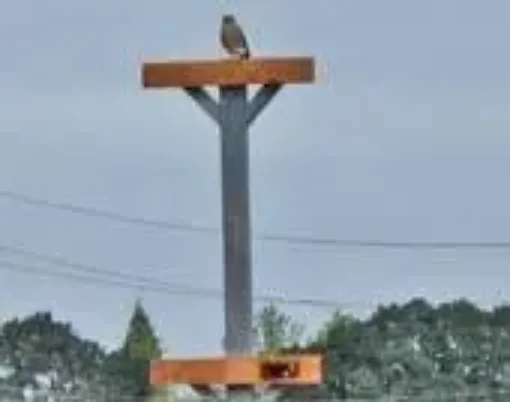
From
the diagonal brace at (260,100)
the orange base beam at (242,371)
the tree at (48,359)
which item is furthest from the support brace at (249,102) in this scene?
the tree at (48,359)

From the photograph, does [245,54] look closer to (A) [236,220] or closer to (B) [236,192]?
(B) [236,192]

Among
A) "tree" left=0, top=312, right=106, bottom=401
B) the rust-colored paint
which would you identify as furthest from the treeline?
the rust-colored paint

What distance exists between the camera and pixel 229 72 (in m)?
27.9

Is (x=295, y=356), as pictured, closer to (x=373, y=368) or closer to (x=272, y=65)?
(x=272, y=65)

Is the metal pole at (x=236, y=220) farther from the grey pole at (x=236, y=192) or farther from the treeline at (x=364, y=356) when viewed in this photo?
the treeline at (x=364, y=356)

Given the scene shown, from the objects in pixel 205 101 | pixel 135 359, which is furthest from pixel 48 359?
pixel 205 101

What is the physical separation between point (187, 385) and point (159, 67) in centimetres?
274

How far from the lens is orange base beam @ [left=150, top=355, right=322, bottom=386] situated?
26953 millimetres

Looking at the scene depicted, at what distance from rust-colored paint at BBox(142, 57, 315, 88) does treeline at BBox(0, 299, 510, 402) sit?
45.7 ft

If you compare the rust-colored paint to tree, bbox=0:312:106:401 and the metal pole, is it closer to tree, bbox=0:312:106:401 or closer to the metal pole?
the metal pole

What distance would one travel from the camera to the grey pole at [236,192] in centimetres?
2747

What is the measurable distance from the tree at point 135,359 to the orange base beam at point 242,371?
740cm

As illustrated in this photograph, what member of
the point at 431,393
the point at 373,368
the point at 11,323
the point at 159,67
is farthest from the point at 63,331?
the point at 159,67

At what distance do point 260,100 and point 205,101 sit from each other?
470 mm
